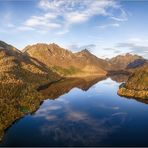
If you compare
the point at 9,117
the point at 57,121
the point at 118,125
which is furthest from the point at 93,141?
the point at 9,117

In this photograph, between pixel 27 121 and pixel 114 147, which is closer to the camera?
pixel 114 147

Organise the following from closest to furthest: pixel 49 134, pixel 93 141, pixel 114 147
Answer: pixel 114 147
pixel 93 141
pixel 49 134

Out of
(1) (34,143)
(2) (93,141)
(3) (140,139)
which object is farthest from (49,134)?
(3) (140,139)

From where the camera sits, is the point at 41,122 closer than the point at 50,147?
No

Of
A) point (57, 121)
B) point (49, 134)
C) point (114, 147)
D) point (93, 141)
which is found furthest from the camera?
point (57, 121)

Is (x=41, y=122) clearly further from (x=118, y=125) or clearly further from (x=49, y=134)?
(x=118, y=125)

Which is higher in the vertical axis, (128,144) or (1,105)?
(1,105)

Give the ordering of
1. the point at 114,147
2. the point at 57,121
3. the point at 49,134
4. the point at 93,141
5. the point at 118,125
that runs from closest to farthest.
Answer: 1. the point at 114,147
2. the point at 93,141
3. the point at 49,134
4. the point at 118,125
5. the point at 57,121

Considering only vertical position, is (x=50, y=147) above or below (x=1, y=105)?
below

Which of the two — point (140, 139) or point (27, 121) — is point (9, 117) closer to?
point (27, 121)
